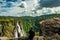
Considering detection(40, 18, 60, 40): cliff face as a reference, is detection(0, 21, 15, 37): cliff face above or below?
below

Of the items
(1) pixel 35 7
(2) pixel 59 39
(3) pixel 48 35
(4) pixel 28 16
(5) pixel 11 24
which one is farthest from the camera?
(4) pixel 28 16

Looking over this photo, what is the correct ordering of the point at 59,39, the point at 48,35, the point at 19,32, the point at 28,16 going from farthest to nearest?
1. the point at 28,16
2. the point at 19,32
3. the point at 48,35
4. the point at 59,39

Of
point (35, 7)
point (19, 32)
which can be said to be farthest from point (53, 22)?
point (35, 7)

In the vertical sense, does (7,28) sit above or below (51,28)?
below

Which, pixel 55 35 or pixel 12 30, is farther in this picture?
pixel 12 30

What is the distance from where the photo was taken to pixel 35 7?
564 inches

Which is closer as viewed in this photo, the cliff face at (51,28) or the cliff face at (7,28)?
the cliff face at (51,28)

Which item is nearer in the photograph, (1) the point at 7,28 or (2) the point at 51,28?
(2) the point at 51,28

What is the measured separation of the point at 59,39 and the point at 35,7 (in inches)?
322

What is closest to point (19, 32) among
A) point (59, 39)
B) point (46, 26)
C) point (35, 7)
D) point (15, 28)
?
point (15, 28)

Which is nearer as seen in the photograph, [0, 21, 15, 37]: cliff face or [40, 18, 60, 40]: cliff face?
[40, 18, 60, 40]: cliff face

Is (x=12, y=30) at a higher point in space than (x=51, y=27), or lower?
lower

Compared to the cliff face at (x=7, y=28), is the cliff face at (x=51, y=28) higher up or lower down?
higher up

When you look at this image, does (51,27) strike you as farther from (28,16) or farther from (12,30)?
(28,16)
